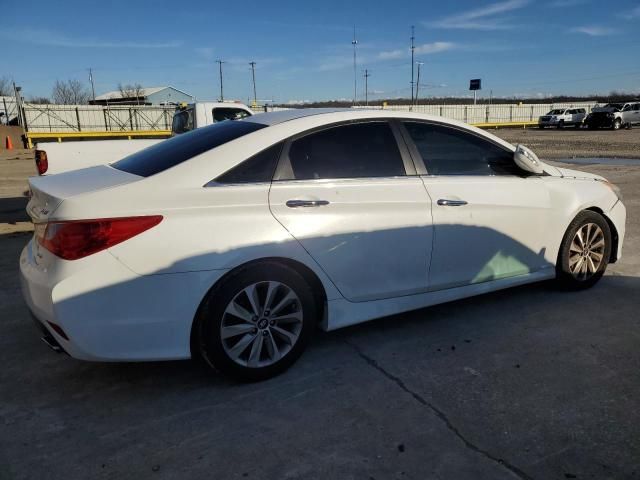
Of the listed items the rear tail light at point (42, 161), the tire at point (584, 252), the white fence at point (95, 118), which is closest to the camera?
the tire at point (584, 252)

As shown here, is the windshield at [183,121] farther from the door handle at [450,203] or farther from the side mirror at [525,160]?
the door handle at [450,203]

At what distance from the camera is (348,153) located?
11.2 feet

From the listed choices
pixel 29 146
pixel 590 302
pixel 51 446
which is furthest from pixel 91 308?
pixel 29 146

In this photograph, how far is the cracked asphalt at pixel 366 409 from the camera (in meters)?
2.39

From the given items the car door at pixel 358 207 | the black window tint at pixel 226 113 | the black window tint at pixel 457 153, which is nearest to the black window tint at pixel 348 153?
the car door at pixel 358 207

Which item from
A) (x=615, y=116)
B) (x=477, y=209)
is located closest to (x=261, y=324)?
(x=477, y=209)

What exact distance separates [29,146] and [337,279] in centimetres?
3038

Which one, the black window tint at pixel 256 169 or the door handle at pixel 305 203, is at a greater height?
the black window tint at pixel 256 169

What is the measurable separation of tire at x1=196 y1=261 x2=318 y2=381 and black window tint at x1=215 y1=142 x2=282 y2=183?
20.3 inches

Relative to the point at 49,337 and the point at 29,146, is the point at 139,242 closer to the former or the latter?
the point at 49,337

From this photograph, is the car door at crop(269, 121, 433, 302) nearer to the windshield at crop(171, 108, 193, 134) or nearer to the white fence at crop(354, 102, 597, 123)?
the windshield at crop(171, 108, 193, 134)

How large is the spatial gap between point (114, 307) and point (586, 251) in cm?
381

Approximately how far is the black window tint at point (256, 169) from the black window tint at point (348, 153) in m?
0.12

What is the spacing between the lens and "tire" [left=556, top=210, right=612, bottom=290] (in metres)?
4.36
